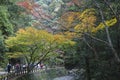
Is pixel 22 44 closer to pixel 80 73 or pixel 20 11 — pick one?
pixel 20 11

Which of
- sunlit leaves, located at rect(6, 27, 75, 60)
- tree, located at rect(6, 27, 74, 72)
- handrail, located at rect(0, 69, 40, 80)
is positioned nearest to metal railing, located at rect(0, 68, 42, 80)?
handrail, located at rect(0, 69, 40, 80)

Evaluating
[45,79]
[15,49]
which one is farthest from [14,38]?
[45,79]

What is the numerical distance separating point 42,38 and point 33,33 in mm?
1153

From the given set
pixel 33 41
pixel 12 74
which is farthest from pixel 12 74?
pixel 33 41

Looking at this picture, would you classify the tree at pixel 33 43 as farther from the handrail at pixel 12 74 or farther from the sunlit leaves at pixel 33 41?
the handrail at pixel 12 74

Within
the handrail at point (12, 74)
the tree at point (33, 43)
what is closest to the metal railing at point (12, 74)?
the handrail at point (12, 74)

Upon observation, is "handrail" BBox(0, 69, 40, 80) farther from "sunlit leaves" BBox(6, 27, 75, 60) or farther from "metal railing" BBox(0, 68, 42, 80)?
"sunlit leaves" BBox(6, 27, 75, 60)

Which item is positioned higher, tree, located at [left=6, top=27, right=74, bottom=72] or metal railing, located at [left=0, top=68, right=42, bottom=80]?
tree, located at [left=6, top=27, right=74, bottom=72]

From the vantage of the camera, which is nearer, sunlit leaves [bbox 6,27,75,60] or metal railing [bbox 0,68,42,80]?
metal railing [bbox 0,68,42,80]

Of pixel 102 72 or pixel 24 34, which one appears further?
pixel 24 34

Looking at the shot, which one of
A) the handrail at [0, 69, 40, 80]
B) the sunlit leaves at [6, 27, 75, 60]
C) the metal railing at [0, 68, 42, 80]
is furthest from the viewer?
the sunlit leaves at [6, 27, 75, 60]

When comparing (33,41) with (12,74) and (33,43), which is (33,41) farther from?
(12,74)

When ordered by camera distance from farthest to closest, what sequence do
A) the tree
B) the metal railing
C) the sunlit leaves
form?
1. the tree
2. the sunlit leaves
3. the metal railing

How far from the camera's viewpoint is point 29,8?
15766 millimetres
